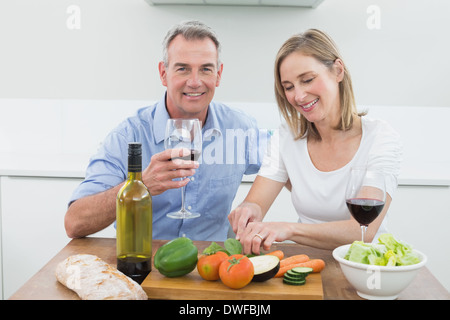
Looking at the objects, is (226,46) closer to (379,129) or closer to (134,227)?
(379,129)

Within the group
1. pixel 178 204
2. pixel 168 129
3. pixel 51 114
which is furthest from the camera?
pixel 51 114

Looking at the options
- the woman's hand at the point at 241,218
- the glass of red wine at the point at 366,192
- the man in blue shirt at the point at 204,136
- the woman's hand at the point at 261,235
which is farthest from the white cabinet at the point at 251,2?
the glass of red wine at the point at 366,192

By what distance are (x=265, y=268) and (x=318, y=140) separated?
32.5 inches

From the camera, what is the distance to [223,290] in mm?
995

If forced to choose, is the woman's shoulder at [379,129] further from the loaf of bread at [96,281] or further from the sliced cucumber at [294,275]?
the loaf of bread at [96,281]

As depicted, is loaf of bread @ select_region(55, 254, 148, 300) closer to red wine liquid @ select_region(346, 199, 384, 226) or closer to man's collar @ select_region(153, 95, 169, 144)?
red wine liquid @ select_region(346, 199, 384, 226)

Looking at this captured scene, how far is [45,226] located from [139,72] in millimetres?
1101

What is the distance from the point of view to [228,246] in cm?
114

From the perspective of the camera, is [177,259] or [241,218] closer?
[177,259]

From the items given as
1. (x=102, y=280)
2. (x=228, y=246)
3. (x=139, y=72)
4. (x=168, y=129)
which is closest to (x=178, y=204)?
(x=168, y=129)

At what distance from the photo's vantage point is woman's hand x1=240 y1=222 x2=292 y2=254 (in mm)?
1216

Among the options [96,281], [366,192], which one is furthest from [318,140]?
[96,281]

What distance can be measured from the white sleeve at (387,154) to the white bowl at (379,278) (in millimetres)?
546
